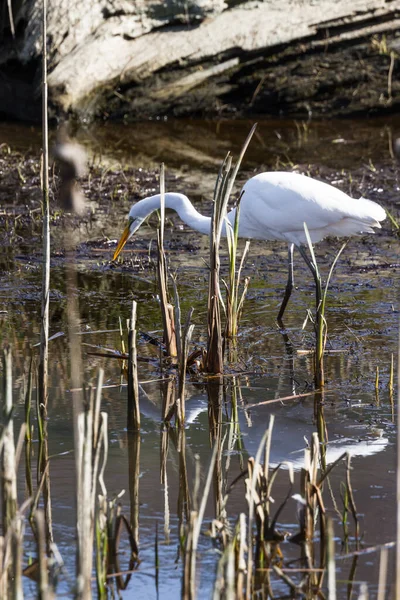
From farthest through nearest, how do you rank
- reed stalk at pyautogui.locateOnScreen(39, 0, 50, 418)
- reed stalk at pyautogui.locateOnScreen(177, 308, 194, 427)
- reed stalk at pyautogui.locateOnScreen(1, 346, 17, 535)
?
reed stalk at pyautogui.locateOnScreen(177, 308, 194, 427) < reed stalk at pyautogui.locateOnScreen(39, 0, 50, 418) < reed stalk at pyautogui.locateOnScreen(1, 346, 17, 535)

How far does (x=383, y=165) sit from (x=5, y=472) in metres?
7.71

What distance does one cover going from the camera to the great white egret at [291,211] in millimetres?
5953

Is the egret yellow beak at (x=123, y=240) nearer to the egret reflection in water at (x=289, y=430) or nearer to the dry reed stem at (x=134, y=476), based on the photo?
the egret reflection in water at (x=289, y=430)

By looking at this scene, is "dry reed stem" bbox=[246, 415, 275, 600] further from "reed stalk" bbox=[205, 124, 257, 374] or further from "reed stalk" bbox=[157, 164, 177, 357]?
"reed stalk" bbox=[157, 164, 177, 357]

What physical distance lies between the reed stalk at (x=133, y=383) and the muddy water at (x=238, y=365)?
0.08 meters

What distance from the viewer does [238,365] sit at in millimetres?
4918

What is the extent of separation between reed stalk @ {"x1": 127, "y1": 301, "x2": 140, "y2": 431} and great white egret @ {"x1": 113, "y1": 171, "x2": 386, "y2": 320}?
7.01ft

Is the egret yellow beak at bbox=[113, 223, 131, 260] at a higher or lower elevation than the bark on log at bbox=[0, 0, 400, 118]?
lower

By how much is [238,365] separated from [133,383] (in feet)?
4.18

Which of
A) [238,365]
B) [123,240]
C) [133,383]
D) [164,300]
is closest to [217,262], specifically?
[164,300]

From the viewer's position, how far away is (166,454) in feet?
12.5

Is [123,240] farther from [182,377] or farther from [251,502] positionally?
[251,502]

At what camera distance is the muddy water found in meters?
3.22

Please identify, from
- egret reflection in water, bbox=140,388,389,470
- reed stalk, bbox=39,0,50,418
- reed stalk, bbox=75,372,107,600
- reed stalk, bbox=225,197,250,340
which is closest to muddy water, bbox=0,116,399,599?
egret reflection in water, bbox=140,388,389,470
